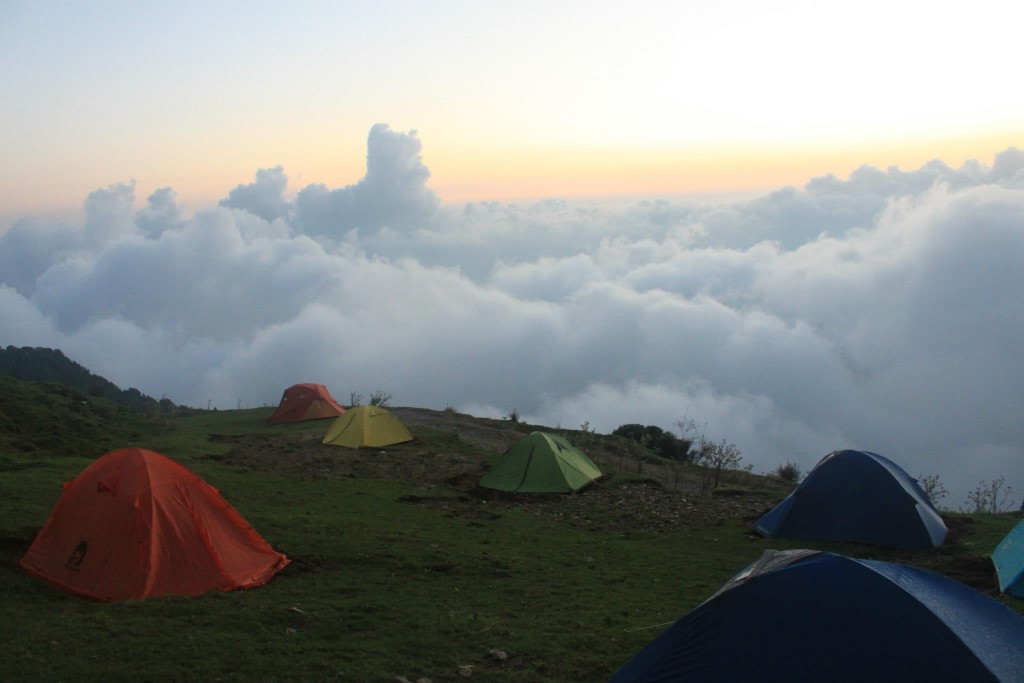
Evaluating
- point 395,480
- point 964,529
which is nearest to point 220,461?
point 395,480

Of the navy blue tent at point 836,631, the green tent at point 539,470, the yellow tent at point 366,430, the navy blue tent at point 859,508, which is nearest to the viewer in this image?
the navy blue tent at point 836,631

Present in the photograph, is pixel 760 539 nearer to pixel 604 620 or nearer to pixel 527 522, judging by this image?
pixel 527 522

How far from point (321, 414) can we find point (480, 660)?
75.8 ft

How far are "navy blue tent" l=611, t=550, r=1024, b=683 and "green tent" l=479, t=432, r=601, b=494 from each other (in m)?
11.6

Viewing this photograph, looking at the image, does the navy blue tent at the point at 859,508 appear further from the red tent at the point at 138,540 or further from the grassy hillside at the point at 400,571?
the red tent at the point at 138,540

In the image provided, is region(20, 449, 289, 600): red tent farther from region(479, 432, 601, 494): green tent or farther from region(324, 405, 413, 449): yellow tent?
region(324, 405, 413, 449): yellow tent

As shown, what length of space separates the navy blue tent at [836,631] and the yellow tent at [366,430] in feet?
60.5

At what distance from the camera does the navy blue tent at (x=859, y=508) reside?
1364cm

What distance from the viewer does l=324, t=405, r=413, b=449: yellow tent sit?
24.3 m

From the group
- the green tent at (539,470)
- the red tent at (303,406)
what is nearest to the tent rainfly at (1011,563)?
the green tent at (539,470)

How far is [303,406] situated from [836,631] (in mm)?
26184

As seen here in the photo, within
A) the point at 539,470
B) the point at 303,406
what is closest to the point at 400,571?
the point at 539,470

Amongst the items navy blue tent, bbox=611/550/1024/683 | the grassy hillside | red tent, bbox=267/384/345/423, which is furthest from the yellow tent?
navy blue tent, bbox=611/550/1024/683

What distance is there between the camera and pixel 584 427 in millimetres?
28031
